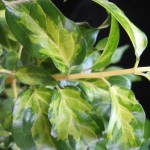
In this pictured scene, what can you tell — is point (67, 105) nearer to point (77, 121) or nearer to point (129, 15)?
point (77, 121)

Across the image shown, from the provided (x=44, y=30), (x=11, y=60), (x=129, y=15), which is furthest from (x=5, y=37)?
(x=129, y=15)

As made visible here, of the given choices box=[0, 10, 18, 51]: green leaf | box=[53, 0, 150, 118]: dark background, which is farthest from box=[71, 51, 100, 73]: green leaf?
box=[53, 0, 150, 118]: dark background

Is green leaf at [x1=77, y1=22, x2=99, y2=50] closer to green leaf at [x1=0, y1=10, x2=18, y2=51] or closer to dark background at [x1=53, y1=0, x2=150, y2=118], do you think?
green leaf at [x1=0, y1=10, x2=18, y2=51]

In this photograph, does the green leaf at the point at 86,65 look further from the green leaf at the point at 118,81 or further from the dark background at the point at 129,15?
the dark background at the point at 129,15

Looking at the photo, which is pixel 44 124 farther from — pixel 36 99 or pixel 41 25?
pixel 41 25

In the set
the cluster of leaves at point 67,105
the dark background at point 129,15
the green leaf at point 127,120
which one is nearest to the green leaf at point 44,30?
the cluster of leaves at point 67,105

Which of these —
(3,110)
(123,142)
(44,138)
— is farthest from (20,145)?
(3,110)

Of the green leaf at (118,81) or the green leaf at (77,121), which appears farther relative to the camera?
the green leaf at (118,81)
